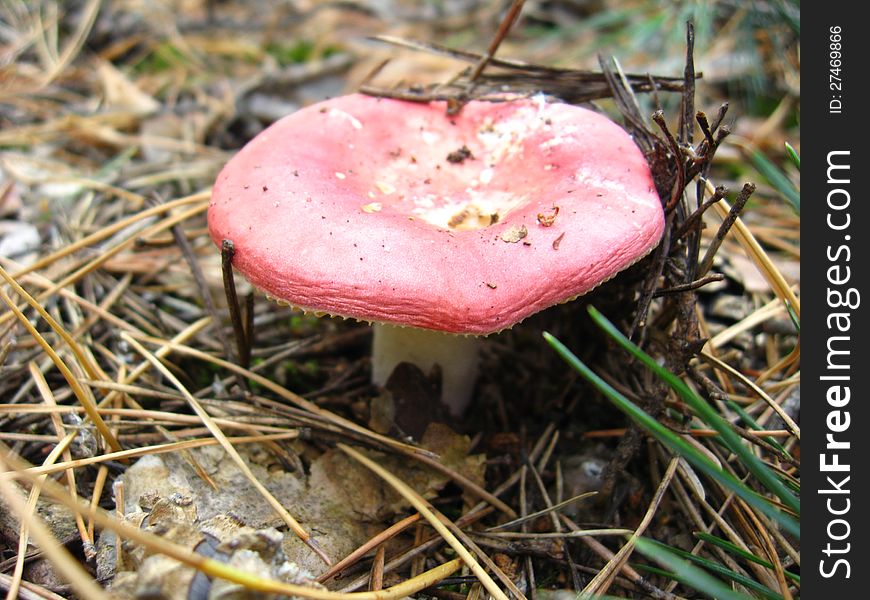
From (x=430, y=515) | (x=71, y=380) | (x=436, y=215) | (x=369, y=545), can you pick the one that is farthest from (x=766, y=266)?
(x=71, y=380)

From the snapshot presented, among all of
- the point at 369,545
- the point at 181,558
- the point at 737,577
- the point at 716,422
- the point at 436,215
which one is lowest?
the point at 369,545

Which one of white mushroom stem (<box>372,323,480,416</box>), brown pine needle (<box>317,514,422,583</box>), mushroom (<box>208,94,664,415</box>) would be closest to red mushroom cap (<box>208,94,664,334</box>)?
mushroom (<box>208,94,664,415</box>)

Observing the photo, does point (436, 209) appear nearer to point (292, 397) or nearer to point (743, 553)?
point (292, 397)

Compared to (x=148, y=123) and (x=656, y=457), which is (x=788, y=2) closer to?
(x=656, y=457)

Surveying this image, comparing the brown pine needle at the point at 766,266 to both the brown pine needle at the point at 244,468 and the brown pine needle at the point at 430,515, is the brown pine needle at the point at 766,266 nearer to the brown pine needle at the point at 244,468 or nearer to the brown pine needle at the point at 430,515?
the brown pine needle at the point at 430,515

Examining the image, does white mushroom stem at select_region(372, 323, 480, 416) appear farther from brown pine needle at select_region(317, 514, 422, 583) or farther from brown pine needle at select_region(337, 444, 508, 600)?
brown pine needle at select_region(317, 514, 422, 583)

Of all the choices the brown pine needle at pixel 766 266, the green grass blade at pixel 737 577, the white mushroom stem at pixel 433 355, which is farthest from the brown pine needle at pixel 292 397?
the brown pine needle at pixel 766 266

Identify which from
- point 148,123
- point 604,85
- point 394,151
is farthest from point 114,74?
point 604,85
